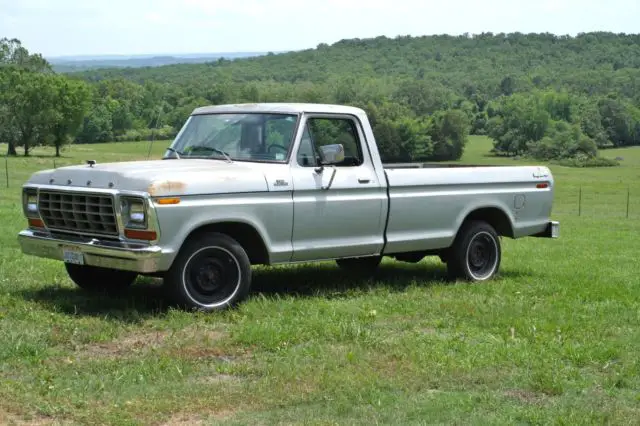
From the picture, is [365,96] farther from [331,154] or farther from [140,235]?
[140,235]

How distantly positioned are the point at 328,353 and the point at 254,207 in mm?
2120

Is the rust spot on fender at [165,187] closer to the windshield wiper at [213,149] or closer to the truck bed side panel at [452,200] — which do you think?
the windshield wiper at [213,149]

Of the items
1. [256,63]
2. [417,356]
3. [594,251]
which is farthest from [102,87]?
[417,356]

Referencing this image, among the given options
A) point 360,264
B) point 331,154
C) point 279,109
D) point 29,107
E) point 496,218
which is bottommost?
point 29,107

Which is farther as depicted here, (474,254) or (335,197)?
(474,254)

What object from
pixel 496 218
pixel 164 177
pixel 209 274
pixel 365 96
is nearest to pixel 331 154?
pixel 209 274

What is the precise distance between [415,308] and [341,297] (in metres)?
0.91

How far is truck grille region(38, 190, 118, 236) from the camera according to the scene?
8.61 m

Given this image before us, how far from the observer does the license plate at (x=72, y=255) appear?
8.78 m

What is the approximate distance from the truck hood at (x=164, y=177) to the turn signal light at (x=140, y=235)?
328mm

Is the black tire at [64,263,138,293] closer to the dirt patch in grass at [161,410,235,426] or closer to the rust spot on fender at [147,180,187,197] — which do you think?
the rust spot on fender at [147,180,187,197]

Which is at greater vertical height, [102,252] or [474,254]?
[102,252]

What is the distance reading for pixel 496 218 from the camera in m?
11.6

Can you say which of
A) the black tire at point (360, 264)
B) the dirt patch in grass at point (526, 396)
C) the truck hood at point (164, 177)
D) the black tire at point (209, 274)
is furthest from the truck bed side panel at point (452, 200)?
the dirt patch in grass at point (526, 396)
